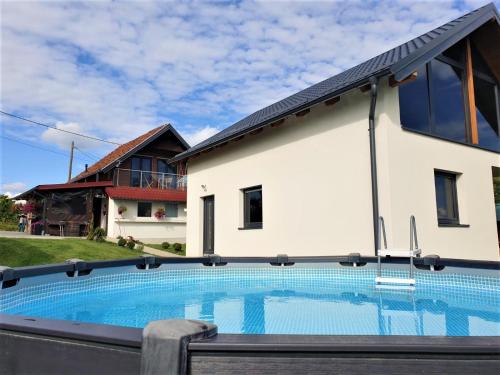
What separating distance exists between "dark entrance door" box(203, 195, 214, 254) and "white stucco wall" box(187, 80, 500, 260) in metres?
1.96

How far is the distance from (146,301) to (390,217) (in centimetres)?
526

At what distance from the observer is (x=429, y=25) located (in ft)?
37.9

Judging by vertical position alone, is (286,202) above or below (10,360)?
above

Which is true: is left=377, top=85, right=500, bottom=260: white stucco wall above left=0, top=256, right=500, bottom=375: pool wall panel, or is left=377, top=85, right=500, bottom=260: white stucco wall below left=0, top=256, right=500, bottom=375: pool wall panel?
above

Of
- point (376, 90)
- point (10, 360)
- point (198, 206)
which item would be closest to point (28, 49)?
point (198, 206)

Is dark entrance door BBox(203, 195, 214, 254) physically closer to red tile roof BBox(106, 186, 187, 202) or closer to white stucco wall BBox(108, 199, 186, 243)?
red tile roof BBox(106, 186, 187, 202)

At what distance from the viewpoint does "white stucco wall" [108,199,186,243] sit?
22.1 metres

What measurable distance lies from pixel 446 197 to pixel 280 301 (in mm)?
5935

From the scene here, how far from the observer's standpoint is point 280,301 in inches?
249

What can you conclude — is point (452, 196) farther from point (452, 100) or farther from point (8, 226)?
point (8, 226)

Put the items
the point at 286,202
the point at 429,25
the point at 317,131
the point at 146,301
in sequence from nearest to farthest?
the point at 146,301 < the point at 317,131 < the point at 286,202 < the point at 429,25

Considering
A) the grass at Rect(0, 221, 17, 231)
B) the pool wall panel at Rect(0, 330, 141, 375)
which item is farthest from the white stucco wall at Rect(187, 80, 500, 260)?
the grass at Rect(0, 221, 17, 231)

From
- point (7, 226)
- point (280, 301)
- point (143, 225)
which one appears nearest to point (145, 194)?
point (143, 225)

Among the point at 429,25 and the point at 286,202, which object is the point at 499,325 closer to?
the point at 286,202
